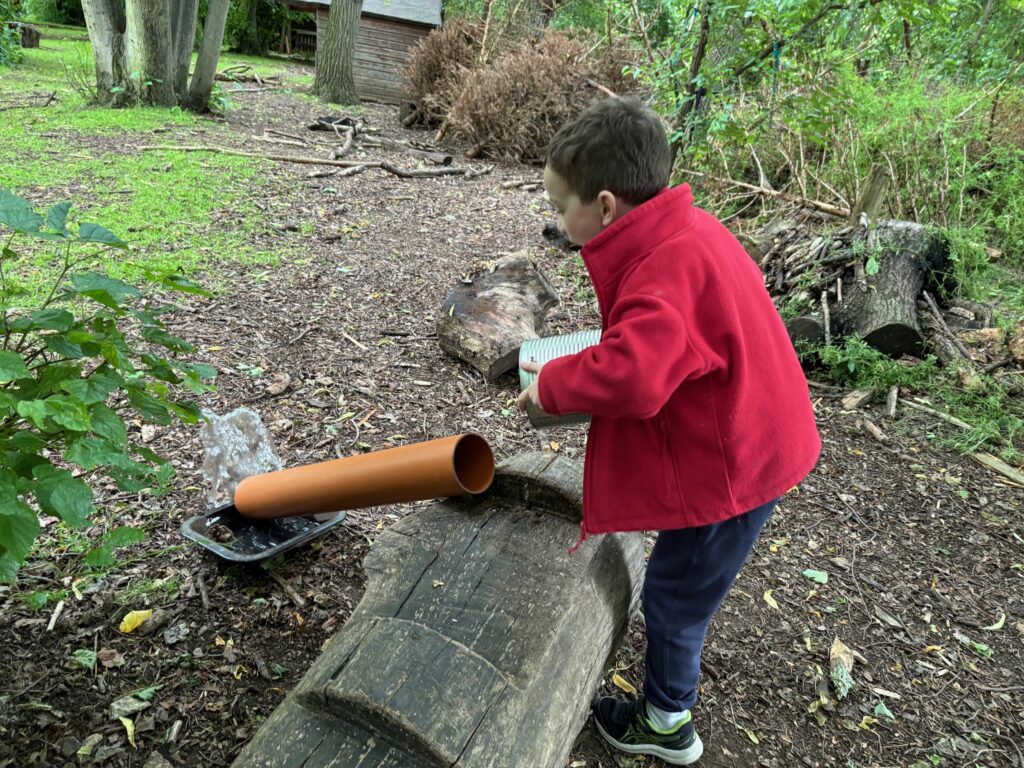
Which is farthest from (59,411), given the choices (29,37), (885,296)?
(29,37)

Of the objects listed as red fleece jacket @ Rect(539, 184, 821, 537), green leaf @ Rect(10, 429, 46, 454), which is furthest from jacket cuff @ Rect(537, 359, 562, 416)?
green leaf @ Rect(10, 429, 46, 454)

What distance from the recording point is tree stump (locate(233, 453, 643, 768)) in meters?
1.37

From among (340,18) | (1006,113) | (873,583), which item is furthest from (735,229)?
(340,18)

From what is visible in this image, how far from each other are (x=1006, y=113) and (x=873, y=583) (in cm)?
643

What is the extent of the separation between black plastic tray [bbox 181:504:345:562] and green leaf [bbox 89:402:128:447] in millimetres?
1062

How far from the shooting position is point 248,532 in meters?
2.58

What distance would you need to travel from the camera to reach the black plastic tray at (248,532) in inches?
94.3

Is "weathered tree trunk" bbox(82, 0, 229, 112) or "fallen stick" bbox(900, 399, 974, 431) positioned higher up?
"weathered tree trunk" bbox(82, 0, 229, 112)

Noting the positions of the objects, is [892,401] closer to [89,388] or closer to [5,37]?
[89,388]

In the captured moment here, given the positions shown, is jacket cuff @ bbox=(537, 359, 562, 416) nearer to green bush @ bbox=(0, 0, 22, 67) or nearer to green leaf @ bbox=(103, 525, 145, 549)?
green leaf @ bbox=(103, 525, 145, 549)

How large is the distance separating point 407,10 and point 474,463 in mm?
16317

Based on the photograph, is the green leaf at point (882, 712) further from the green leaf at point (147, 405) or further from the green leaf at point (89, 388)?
the green leaf at point (89, 388)

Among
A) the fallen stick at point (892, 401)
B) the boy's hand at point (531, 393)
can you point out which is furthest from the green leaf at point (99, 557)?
the fallen stick at point (892, 401)

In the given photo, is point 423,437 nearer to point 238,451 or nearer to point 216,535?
point 238,451
